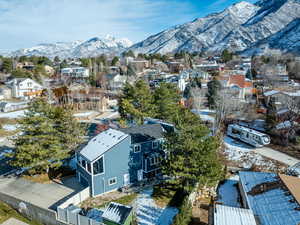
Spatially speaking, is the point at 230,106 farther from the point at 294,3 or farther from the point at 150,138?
the point at 294,3

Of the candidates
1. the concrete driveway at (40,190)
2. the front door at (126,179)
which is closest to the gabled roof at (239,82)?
the front door at (126,179)

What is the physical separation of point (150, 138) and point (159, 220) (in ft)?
20.9

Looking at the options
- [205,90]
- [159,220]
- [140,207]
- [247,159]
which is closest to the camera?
[159,220]

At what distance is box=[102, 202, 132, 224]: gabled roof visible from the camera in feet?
35.9

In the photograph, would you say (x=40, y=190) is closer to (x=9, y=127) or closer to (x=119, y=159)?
(x=119, y=159)

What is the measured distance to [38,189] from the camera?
52.5ft

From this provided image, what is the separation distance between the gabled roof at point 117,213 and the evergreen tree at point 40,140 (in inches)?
305

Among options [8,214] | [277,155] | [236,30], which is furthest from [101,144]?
[236,30]

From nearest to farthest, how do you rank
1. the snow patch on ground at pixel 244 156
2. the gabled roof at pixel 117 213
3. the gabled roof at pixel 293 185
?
the gabled roof at pixel 117 213, the gabled roof at pixel 293 185, the snow patch on ground at pixel 244 156

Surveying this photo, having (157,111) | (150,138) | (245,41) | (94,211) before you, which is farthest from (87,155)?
(245,41)

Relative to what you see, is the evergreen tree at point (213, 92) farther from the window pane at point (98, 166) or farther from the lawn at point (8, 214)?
the lawn at point (8, 214)

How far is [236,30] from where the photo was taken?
15862 centimetres

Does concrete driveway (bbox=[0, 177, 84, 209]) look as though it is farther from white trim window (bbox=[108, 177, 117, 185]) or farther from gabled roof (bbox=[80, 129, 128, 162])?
gabled roof (bbox=[80, 129, 128, 162])

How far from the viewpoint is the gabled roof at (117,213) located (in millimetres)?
10936
